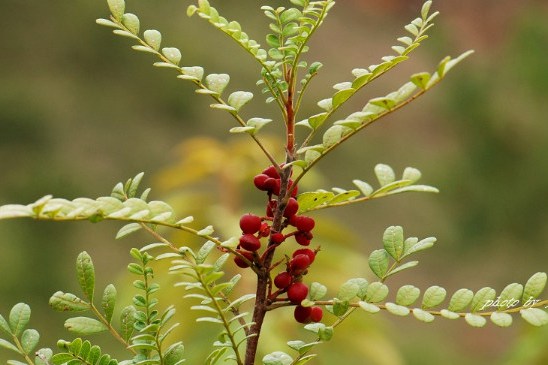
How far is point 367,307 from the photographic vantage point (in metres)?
0.48

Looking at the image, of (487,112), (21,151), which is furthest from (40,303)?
(487,112)

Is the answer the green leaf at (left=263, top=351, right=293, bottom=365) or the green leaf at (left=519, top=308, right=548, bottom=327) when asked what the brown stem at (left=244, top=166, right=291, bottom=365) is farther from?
the green leaf at (left=519, top=308, right=548, bottom=327)

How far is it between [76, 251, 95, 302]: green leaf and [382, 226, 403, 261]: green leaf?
17cm

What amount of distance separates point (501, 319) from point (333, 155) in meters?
4.39

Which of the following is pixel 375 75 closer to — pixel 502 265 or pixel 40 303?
pixel 40 303

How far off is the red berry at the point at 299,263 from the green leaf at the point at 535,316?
0.40ft

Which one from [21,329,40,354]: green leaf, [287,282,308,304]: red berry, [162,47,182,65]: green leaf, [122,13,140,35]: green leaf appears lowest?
[21,329,40,354]: green leaf

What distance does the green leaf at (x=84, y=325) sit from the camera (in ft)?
1.73

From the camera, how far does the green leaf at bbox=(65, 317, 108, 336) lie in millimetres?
527

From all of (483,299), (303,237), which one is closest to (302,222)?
(303,237)

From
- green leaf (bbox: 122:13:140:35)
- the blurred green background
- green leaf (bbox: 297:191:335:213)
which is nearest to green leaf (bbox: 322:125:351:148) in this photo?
green leaf (bbox: 297:191:335:213)

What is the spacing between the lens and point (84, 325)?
53cm

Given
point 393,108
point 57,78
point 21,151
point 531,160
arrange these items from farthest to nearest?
point 57,78, point 21,151, point 531,160, point 393,108

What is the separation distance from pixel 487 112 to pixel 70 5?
2423 millimetres
